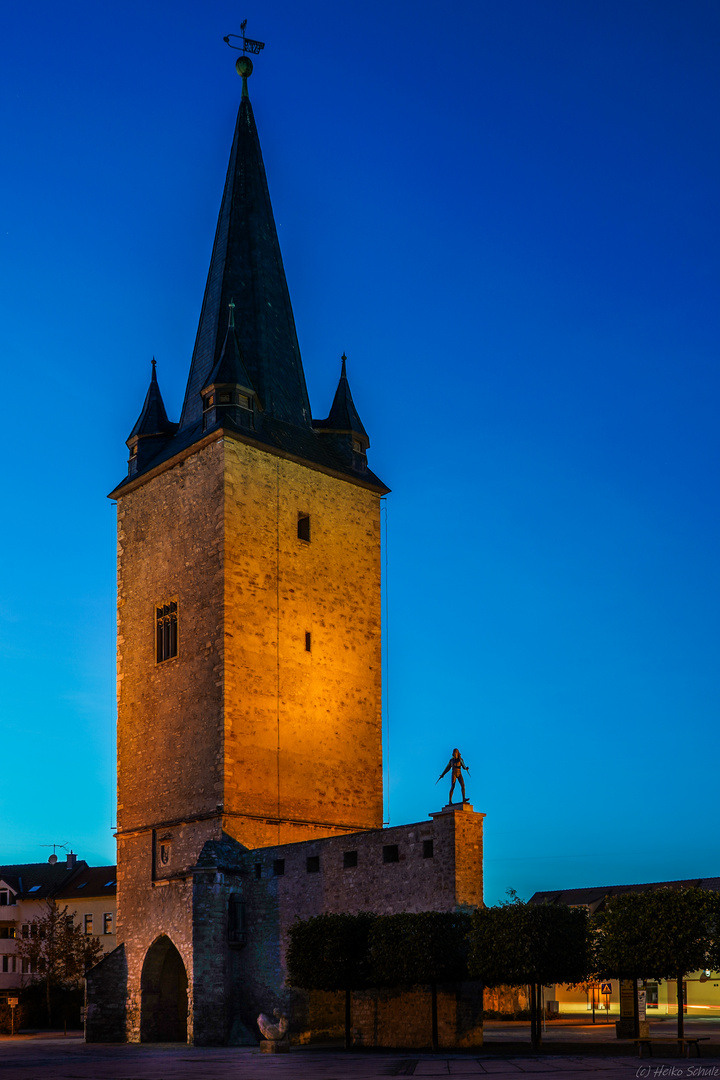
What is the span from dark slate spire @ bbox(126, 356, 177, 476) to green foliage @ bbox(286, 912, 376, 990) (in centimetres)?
1703

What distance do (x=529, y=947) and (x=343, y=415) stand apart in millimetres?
20194

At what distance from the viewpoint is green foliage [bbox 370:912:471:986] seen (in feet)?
80.2

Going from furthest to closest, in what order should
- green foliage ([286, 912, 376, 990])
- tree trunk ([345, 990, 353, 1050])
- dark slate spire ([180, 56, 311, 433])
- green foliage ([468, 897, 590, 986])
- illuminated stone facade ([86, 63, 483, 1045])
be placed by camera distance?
dark slate spire ([180, 56, 311, 433]), illuminated stone facade ([86, 63, 483, 1045]), tree trunk ([345, 990, 353, 1050]), green foliage ([286, 912, 376, 990]), green foliage ([468, 897, 590, 986])

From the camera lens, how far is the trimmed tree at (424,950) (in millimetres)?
24438

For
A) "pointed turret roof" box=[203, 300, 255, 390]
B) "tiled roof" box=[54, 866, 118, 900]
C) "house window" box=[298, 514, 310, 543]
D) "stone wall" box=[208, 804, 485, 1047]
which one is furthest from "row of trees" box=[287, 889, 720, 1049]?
"tiled roof" box=[54, 866, 118, 900]

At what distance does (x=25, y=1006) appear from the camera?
49844mm

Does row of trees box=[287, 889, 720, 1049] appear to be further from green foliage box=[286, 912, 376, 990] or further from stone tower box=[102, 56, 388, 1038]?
stone tower box=[102, 56, 388, 1038]

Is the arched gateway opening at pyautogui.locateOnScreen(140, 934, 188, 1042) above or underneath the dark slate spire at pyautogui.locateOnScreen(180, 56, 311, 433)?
underneath

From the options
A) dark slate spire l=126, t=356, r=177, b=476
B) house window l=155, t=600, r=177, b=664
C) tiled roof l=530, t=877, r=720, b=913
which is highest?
dark slate spire l=126, t=356, r=177, b=476

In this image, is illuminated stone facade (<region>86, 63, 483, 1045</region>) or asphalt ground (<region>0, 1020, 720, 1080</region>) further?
illuminated stone facade (<region>86, 63, 483, 1045</region>)

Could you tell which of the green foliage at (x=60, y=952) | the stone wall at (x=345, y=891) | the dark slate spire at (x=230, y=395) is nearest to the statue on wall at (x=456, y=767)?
the stone wall at (x=345, y=891)

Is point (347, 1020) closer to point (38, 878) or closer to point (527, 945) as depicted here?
point (527, 945)

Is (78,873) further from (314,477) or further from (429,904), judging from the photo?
(429,904)

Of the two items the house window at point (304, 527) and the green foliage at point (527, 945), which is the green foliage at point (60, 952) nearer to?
the house window at point (304, 527)
